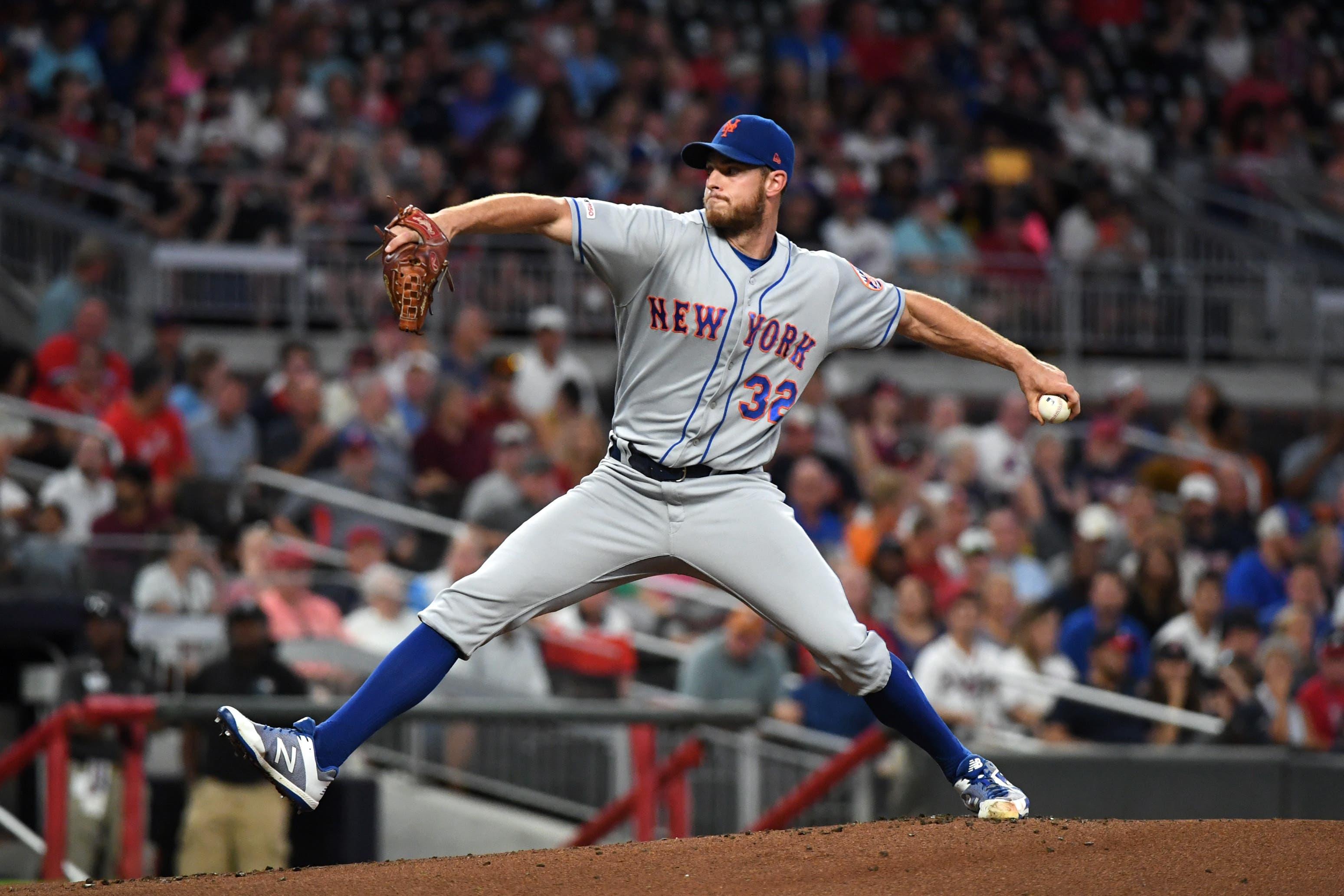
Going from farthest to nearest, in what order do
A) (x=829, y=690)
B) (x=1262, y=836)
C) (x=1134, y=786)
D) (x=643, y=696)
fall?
(x=643, y=696)
(x=829, y=690)
(x=1134, y=786)
(x=1262, y=836)

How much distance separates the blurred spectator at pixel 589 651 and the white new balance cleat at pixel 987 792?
432 cm

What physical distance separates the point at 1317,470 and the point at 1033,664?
4.30 meters

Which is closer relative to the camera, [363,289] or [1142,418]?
[363,289]

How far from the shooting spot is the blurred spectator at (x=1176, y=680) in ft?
32.0

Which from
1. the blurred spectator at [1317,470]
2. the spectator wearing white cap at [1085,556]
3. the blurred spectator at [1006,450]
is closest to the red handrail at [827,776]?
the spectator wearing white cap at [1085,556]

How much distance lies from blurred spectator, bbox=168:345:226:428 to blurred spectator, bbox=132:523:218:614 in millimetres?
1864

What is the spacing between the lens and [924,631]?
388 inches

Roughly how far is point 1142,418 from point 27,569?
8311 mm

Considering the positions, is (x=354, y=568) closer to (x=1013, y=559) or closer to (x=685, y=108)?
(x=1013, y=559)

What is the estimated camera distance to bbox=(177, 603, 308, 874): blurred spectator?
330 inches

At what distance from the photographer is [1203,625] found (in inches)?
412

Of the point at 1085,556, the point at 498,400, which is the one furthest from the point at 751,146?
the point at 498,400

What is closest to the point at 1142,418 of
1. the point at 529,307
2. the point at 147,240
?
the point at 529,307

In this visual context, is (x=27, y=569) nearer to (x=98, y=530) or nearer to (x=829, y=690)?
(x=98, y=530)
